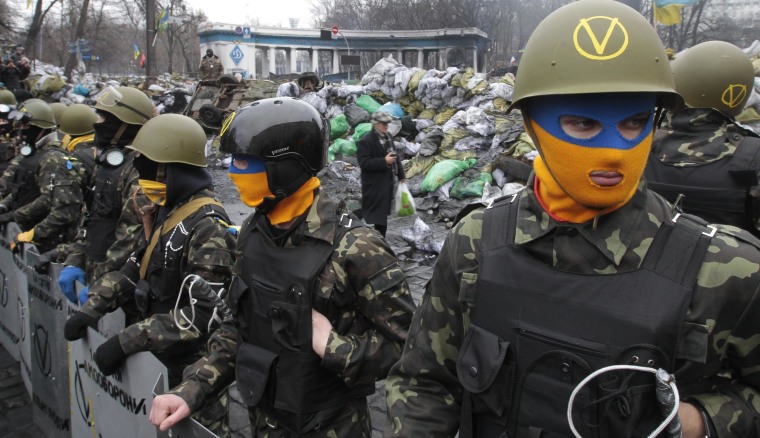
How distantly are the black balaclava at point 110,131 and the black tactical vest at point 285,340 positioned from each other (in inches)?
101

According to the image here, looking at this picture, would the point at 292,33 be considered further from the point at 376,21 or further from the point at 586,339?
the point at 586,339

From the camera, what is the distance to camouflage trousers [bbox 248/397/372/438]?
2.23 metres

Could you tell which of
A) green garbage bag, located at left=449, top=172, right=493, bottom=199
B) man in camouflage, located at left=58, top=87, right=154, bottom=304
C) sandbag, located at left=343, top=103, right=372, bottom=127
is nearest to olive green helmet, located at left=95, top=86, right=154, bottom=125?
man in camouflage, located at left=58, top=87, right=154, bottom=304

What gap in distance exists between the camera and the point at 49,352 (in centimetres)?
375

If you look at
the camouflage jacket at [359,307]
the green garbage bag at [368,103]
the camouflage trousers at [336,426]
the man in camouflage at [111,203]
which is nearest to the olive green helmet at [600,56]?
the camouflage jacket at [359,307]

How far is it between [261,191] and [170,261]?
817mm

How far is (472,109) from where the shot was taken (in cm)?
1229

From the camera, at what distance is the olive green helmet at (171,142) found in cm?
310

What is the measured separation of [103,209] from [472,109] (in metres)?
9.32

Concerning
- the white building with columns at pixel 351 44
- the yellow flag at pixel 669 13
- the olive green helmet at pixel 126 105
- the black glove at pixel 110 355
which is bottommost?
the black glove at pixel 110 355

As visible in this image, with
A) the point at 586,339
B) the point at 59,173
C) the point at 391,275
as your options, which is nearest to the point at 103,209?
the point at 59,173

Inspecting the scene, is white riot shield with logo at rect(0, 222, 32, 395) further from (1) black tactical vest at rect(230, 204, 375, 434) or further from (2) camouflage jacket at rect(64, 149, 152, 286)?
(1) black tactical vest at rect(230, 204, 375, 434)

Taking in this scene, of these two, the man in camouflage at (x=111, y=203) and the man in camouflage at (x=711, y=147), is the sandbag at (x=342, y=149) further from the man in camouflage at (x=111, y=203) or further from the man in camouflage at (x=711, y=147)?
the man in camouflage at (x=711, y=147)

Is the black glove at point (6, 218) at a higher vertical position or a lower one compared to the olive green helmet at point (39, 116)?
lower
